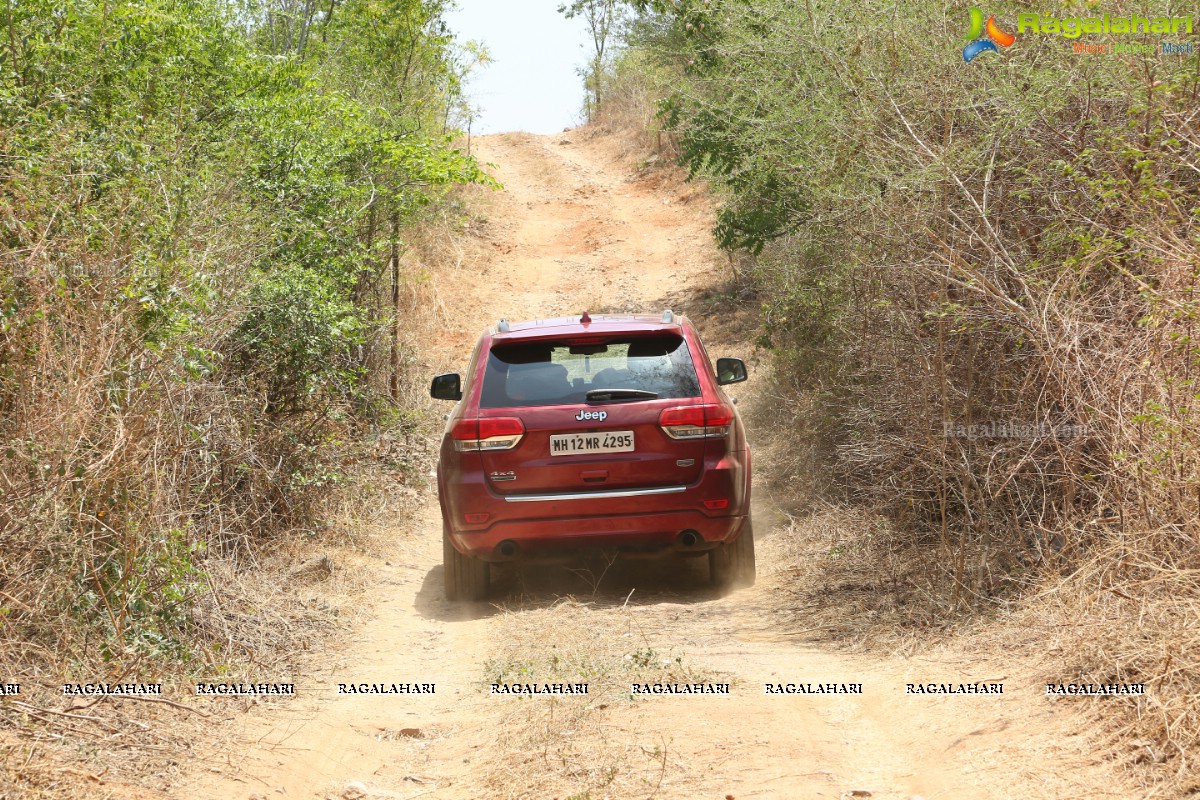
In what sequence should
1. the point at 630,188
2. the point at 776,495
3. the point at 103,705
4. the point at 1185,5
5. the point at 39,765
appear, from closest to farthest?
the point at 39,765 → the point at 103,705 → the point at 1185,5 → the point at 776,495 → the point at 630,188

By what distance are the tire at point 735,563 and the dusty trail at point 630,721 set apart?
111 millimetres

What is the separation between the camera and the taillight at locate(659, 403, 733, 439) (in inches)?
259

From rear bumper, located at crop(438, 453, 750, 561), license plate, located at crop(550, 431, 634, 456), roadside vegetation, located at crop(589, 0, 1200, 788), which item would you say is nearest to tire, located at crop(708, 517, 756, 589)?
rear bumper, located at crop(438, 453, 750, 561)

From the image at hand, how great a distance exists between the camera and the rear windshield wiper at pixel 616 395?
665cm

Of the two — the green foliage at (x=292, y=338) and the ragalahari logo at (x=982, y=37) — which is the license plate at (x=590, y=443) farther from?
the ragalahari logo at (x=982, y=37)

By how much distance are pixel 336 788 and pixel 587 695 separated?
3.67 feet

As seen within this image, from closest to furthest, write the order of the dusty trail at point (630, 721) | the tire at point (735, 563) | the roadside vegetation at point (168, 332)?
the dusty trail at point (630, 721), the roadside vegetation at point (168, 332), the tire at point (735, 563)

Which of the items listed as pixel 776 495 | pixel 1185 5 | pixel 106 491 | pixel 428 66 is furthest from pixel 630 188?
pixel 106 491

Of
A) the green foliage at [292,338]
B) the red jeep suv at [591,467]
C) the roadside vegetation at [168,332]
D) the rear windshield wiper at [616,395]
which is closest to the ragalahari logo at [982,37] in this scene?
the red jeep suv at [591,467]

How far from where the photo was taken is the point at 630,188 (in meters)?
29.5

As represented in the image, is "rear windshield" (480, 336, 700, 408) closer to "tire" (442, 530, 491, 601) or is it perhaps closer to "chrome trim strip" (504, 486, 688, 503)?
"chrome trim strip" (504, 486, 688, 503)

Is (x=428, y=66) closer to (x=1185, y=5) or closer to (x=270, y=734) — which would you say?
(x=1185, y=5)

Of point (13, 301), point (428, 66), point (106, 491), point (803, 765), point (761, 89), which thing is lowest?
point (803, 765)

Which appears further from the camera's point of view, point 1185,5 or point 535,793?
point 1185,5
